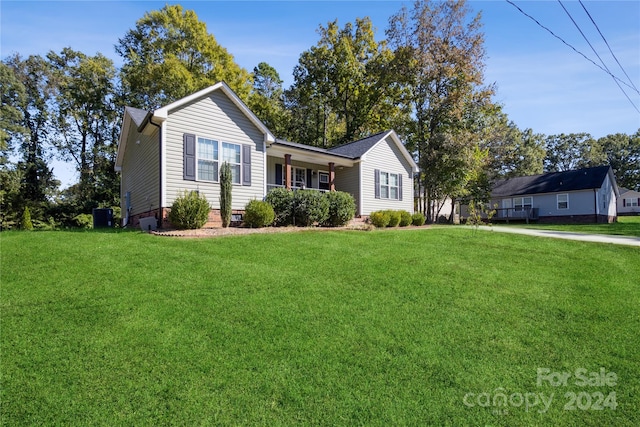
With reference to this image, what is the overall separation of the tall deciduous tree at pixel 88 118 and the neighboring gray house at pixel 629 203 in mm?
57105

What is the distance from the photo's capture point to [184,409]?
9.11 ft

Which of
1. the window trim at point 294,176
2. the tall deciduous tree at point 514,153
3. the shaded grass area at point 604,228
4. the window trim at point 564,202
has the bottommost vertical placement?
the shaded grass area at point 604,228

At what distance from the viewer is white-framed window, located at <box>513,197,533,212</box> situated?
30781mm

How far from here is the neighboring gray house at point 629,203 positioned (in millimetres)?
43681

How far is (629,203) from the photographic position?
146 ft

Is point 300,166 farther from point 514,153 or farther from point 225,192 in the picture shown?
point 514,153

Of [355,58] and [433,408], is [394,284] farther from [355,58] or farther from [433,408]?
[355,58]

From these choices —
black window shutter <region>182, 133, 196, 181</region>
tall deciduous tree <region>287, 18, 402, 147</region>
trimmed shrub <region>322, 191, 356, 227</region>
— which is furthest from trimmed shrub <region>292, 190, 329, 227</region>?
tall deciduous tree <region>287, 18, 402, 147</region>

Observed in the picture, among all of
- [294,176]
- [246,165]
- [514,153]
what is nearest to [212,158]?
[246,165]

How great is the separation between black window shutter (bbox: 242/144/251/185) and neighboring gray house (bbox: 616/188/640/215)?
5087 cm

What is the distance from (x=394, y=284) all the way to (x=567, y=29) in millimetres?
6956

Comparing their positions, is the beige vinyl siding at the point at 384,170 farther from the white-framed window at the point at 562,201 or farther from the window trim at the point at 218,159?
the white-framed window at the point at 562,201

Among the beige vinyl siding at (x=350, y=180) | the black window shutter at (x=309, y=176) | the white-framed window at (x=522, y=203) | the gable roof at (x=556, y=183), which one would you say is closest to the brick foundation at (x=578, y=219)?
the white-framed window at (x=522, y=203)

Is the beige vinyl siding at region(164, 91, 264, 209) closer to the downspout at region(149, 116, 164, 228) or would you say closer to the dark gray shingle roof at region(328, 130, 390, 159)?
the downspout at region(149, 116, 164, 228)
